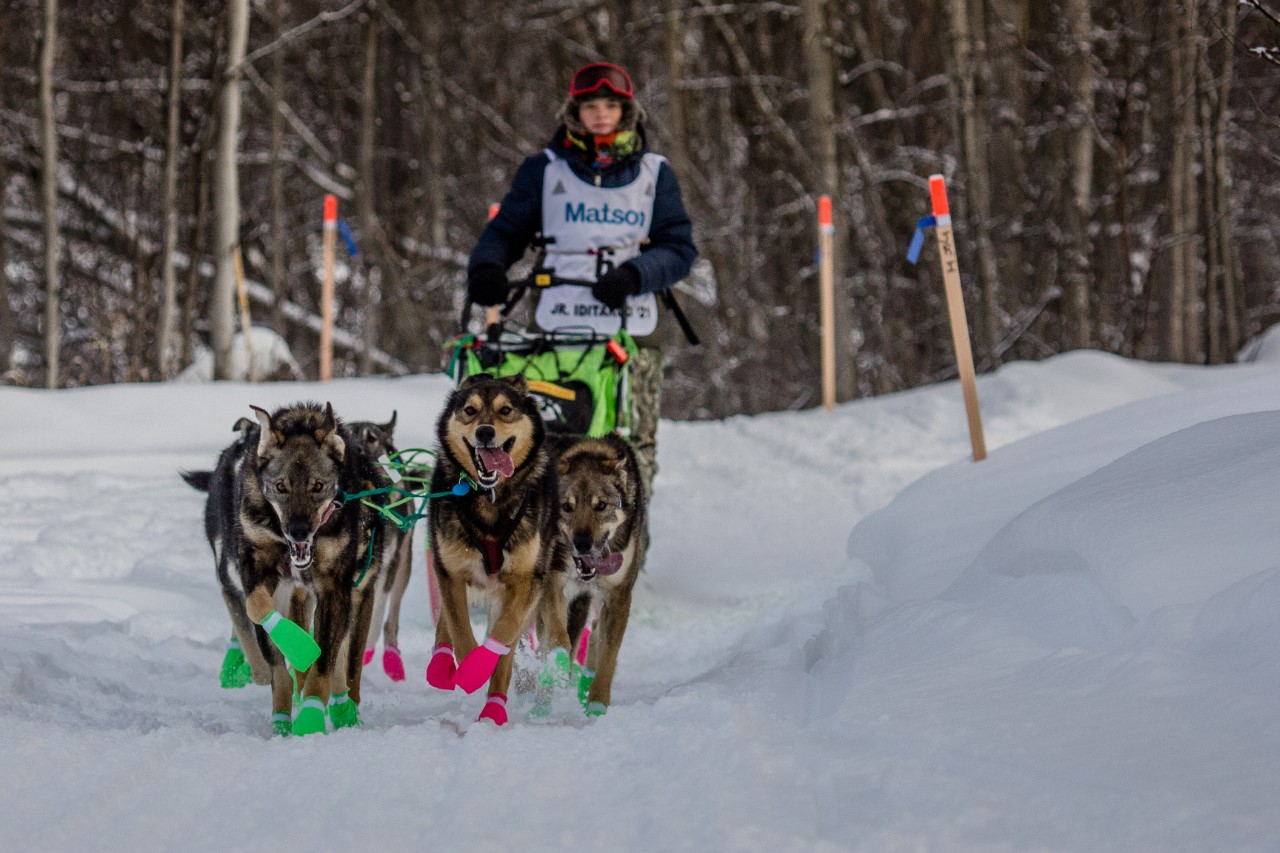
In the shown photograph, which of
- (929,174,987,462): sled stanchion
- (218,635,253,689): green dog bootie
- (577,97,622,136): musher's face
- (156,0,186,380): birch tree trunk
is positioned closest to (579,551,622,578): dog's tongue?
(218,635,253,689): green dog bootie

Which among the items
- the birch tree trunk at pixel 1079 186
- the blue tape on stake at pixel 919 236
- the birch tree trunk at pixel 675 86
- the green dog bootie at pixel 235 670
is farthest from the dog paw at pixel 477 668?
the birch tree trunk at pixel 675 86

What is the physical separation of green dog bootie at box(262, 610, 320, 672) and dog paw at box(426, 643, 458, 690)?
514mm

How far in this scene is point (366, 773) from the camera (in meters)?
2.84

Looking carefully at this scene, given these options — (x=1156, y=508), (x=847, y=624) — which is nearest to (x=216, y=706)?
(x=847, y=624)

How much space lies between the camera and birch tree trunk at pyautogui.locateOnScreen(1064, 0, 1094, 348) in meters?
14.7

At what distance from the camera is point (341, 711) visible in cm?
414

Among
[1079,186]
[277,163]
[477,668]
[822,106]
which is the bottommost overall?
[477,668]

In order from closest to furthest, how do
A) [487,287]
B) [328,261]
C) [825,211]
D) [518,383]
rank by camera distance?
[518,383] → [487,287] → [328,261] → [825,211]

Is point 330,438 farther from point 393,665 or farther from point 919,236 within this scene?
point 919,236

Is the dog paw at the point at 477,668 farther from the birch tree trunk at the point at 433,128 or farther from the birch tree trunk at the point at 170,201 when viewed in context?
the birch tree trunk at the point at 433,128

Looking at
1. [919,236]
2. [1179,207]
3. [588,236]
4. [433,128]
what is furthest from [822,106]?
[588,236]

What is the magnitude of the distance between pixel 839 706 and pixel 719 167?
20350 millimetres

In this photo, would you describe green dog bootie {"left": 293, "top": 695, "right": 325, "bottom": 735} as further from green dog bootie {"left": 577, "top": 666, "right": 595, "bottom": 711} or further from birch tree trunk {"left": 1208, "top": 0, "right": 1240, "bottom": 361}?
birch tree trunk {"left": 1208, "top": 0, "right": 1240, "bottom": 361}

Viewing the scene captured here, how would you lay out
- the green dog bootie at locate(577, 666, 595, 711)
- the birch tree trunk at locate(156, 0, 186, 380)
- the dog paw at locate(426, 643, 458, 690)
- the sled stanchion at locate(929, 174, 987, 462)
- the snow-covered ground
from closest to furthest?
the snow-covered ground, the dog paw at locate(426, 643, 458, 690), the green dog bootie at locate(577, 666, 595, 711), the sled stanchion at locate(929, 174, 987, 462), the birch tree trunk at locate(156, 0, 186, 380)
